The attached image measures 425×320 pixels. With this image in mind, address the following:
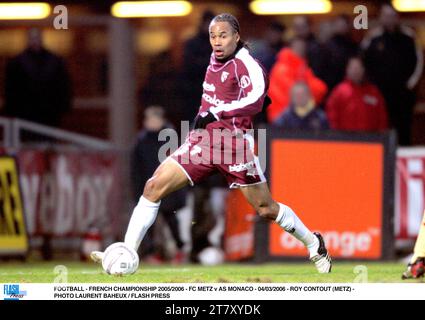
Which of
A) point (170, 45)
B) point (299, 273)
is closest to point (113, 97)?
point (170, 45)

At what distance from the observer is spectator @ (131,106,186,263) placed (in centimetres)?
1340

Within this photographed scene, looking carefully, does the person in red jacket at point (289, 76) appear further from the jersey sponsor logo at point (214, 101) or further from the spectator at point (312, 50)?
the jersey sponsor logo at point (214, 101)

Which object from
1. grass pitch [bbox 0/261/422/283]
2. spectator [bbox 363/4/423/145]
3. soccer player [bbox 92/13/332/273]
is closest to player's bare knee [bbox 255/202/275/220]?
soccer player [bbox 92/13/332/273]

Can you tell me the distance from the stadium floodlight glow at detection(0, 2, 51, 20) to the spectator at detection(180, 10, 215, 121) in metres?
2.20

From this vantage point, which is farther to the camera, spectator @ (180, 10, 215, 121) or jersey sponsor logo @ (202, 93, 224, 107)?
spectator @ (180, 10, 215, 121)

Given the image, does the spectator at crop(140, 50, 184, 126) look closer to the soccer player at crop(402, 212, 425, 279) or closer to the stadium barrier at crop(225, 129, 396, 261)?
the stadium barrier at crop(225, 129, 396, 261)

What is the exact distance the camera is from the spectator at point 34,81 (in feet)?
47.1

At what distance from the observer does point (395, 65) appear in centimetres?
1380

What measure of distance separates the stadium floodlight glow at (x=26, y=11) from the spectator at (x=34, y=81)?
1.27 ft

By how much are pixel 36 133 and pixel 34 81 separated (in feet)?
2.08

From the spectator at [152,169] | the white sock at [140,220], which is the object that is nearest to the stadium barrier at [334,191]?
the spectator at [152,169]

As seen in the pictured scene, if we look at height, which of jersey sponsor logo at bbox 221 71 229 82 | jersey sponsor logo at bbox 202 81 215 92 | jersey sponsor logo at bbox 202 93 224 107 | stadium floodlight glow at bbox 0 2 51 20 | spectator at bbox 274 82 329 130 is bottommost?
spectator at bbox 274 82 329 130

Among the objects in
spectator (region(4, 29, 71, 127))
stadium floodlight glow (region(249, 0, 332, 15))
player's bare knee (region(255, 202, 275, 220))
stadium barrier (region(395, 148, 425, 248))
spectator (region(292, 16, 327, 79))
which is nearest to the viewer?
player's bare knee (region(255, 202, 275, 220))
